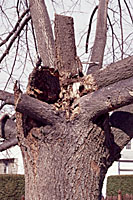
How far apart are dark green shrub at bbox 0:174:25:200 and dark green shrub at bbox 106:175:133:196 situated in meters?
4.66

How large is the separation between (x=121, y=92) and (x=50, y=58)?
1221 mm

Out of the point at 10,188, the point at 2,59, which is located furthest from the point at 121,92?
the point at 10,188

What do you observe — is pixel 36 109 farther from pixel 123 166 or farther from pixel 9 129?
pixel 123 166

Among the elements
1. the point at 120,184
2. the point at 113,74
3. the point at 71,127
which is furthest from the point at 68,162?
the point at 120,184

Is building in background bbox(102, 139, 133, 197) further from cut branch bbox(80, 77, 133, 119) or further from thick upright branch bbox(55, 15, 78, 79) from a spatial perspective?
cut branch bbox(80, 77, 133, 119)

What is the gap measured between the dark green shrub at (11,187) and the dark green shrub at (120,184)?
466 centimetres

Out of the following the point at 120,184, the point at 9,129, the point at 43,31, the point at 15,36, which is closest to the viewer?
the point at 9,129

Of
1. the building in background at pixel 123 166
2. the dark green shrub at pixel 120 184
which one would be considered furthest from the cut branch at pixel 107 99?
the building in background at pixel 123 166

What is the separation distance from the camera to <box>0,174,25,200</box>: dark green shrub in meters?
15.2

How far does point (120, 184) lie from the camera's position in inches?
689

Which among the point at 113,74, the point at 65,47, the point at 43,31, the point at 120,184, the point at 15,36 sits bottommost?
the point at 120,184

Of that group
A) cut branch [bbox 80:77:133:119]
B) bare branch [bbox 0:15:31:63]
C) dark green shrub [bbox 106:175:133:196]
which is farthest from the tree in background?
dark green shrub [bbox 106:175:133:196]

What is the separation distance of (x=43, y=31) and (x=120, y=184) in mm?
14530

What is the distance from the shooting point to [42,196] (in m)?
3.13
